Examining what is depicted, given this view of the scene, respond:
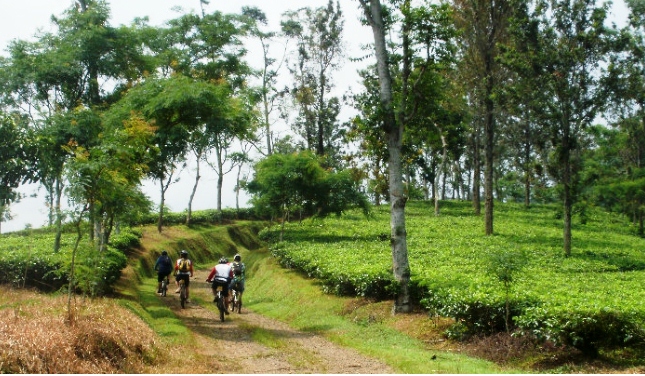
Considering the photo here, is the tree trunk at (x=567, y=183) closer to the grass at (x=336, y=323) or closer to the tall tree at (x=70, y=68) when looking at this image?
the grass at (x=336, y=323)

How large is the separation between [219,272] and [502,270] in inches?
359

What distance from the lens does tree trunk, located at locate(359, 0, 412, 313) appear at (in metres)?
16.9

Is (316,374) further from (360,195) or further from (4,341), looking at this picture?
(360,195)

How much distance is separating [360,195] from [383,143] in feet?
62.2

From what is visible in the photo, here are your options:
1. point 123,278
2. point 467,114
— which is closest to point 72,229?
point 123,278

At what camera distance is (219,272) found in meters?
18.8

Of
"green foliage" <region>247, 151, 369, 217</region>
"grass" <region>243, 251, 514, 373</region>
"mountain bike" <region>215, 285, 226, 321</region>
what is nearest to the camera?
"grass" <region>243, 251, 514, 373</region>

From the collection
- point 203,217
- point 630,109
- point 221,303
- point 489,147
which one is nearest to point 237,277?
point 221,303

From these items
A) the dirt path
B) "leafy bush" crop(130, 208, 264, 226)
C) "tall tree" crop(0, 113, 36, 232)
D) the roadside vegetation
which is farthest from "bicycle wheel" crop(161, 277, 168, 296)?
"leafy bush" crop(130, 208, 264, 226)

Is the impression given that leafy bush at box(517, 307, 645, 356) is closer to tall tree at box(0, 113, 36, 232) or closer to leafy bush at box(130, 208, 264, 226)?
tall tree at box(0, 113, 36, 232)

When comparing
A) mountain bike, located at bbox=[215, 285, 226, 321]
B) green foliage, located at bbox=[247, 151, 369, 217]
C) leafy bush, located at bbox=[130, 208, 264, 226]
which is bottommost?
mountain bike, located at bbox=[215, 285, 226, 321]

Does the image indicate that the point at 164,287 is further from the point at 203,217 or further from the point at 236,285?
the point at 203,217

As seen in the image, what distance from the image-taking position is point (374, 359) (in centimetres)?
1248

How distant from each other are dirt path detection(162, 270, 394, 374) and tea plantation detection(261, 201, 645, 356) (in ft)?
9.09
